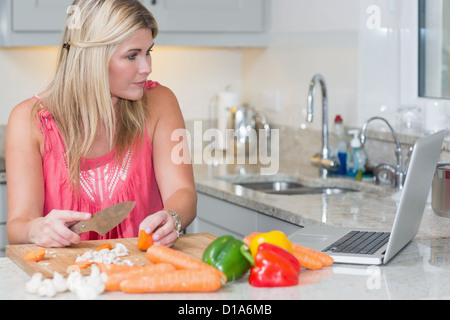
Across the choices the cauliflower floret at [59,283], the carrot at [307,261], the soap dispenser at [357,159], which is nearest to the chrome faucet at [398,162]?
the soap dispenser at [357,159]

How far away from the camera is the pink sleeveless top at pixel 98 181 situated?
6.81ft

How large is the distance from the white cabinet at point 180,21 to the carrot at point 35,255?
1623 millimetres

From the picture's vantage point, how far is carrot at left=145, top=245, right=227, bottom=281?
56.0 inches

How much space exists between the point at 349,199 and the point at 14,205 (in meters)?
1.17

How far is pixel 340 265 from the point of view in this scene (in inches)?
62.2

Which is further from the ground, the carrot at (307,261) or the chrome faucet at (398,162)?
the chrome faucet at (398,162)

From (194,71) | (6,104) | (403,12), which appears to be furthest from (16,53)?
(403,12)

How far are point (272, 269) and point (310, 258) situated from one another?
0.52 ft

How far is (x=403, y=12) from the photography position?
114 inches

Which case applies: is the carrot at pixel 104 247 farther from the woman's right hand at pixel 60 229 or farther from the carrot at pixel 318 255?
the carrot at pixel 318 255

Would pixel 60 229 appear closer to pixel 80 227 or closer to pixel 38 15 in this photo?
pixel 80 227

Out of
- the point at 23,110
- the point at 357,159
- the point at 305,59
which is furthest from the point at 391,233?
the point at 305,59

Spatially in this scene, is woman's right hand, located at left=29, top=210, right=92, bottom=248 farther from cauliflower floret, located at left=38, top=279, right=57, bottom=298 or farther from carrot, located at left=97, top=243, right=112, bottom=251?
cauliflower floret, located at left=38, top=279, right=57, bottom=298
